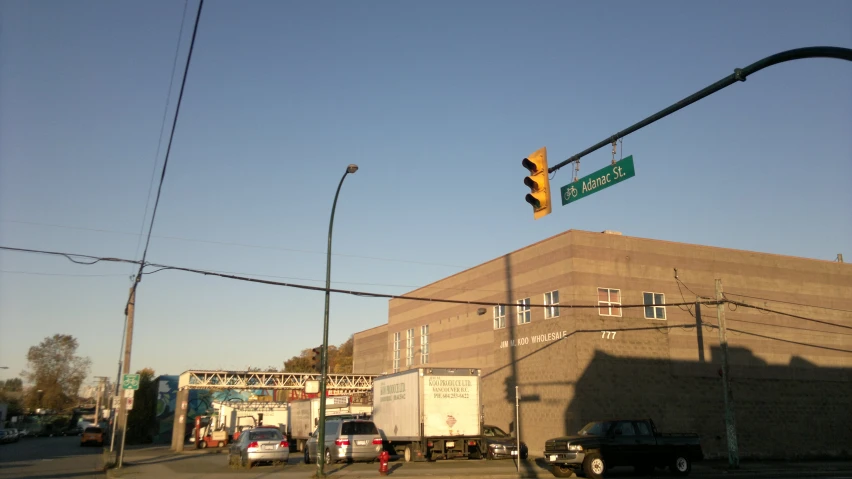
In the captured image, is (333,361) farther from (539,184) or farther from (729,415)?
(539,184)

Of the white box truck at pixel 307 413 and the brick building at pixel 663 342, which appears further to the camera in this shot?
the white box truck at pixel 307 413

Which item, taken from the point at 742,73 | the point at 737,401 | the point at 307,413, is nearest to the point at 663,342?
the point at 737,401

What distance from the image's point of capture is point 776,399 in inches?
1528

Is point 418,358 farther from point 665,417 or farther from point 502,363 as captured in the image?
point 665,417

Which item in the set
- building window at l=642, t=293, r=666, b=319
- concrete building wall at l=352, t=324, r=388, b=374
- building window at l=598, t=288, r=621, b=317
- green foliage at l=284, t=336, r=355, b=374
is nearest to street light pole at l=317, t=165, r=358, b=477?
building window at l=598, t=288, r=621, b=317

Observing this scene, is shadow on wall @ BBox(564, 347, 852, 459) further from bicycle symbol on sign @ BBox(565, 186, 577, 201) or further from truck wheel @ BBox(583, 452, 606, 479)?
bicycle symbol on sign @ BBox(565, 186, 577, 201)

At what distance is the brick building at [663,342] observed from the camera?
3534 centimetres

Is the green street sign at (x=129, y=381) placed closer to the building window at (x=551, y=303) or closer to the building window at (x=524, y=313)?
the building window at (x=551, y=303)

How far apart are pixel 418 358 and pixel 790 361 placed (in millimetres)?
24948

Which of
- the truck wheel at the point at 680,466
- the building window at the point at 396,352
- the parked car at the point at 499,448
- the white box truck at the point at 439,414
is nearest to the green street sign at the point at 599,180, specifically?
the truck wheel at the point at 680,466

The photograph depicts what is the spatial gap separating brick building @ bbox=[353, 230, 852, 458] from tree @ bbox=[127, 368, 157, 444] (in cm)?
3990

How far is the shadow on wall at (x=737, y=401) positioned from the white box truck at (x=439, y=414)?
782 cm

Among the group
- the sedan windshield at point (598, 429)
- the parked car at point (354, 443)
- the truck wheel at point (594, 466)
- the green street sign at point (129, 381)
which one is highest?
the green street sign at point (129, 381)

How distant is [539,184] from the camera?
13.8 meters
